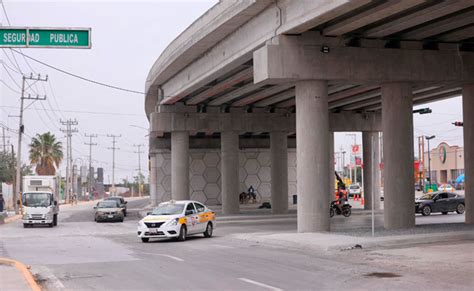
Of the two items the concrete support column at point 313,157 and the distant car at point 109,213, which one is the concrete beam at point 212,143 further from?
the concrete support column at point 313,157

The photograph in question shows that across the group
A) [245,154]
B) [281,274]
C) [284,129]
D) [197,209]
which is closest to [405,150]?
[197,209]

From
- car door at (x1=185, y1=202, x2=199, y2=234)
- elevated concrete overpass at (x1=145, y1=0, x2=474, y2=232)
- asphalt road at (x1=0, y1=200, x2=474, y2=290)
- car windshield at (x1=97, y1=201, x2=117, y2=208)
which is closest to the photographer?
A: asphalt road at (x1=0, y1=200, x2=474, y2=290)

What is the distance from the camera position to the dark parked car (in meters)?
44.0

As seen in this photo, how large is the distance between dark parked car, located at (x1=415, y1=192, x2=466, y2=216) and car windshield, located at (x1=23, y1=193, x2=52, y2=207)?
23.3m

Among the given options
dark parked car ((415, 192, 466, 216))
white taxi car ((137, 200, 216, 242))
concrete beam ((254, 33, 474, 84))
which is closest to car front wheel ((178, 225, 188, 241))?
white taxi car ((137, 200, 216, 242))

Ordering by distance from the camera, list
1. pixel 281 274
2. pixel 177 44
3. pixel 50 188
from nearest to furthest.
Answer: pixel 281 274
pixel 177 44
pixel 50 188

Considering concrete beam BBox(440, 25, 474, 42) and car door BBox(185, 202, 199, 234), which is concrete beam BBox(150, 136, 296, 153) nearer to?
car door BBox(185, 202, 199, 234)

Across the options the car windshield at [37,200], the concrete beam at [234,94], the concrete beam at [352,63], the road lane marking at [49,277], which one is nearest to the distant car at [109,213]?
the car windshield at [37,200]

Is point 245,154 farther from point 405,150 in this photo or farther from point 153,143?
point 405,150

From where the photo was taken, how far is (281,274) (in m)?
15.0

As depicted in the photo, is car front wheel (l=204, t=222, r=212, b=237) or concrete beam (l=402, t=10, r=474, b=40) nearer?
concrete beam (l=402, t=10, r=474, b=40)

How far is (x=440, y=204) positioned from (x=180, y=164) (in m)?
18.2

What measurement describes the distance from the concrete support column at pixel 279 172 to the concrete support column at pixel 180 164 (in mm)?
6291

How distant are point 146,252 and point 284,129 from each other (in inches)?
→ 1100
